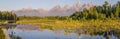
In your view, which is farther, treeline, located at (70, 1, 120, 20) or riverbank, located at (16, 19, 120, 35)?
treeline, located at (70, 1, 120, 20)

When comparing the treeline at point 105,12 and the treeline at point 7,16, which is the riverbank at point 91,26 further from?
the treeline at point 7,16

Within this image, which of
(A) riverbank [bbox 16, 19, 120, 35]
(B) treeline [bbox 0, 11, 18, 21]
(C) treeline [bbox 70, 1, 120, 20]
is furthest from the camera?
(B) treeline [bbox 0, 11, 18, 21]

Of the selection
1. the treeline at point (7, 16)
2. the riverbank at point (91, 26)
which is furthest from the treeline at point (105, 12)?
the treeline at point (7, 16)

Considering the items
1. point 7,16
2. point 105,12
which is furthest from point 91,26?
point 7,16

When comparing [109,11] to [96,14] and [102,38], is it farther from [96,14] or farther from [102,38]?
[102,38]

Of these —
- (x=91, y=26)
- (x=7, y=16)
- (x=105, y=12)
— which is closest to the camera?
(x=91, y=26)

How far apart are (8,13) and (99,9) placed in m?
72.6

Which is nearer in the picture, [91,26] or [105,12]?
[91,26]

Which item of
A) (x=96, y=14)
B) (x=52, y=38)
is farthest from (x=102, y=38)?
(x=96, y=14)

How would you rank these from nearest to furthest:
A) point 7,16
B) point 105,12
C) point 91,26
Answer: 1. point 91,26
2. point 105,12
3. point 7,16

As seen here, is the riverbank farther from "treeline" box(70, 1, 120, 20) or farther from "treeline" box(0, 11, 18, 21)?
"treeline" box(0, 11, 18, 21)

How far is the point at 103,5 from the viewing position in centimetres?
11838

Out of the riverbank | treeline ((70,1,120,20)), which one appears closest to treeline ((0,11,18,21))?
treeline ((70,1,120,20))

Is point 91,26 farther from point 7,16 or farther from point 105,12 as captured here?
point 7,16
